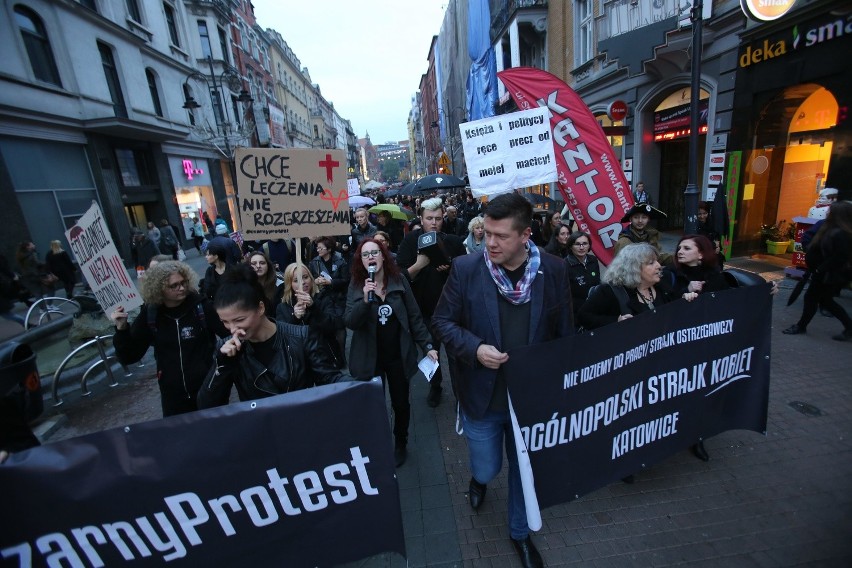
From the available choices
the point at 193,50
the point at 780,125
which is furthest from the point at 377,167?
the point at 780,125

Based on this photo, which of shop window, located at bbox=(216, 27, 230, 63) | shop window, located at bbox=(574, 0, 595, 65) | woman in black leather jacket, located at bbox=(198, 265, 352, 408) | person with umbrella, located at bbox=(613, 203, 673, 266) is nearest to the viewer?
woman in black leather jacket, located at bbox=(198, 265, 352, 408)

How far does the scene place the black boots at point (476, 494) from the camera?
294cm

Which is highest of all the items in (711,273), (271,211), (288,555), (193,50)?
(193,50)

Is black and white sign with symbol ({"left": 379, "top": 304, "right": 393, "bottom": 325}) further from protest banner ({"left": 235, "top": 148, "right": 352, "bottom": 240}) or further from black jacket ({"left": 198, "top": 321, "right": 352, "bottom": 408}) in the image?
black jacket ({"left": 198, "top": 321, "right": 352, "bottom": 408})

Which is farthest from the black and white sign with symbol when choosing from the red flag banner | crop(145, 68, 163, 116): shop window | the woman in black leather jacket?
crop(145, 68, 163, 116): shop window

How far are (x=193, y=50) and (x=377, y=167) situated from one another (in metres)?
180

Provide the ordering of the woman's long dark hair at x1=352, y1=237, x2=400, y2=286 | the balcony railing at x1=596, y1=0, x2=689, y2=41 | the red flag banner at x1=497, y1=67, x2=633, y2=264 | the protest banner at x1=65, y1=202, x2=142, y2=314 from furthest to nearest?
1. the balcony railing at x1=596, y1=0, x2=689, y2=41
2. the red flag banner at x1=497, y1=67, x2=633, y2=264
3. the woman's long dark hair at x1=352, y1=237, x2=400, y2=286
4. the protest banner at x1=65, y1=202, x2=142, y2=314

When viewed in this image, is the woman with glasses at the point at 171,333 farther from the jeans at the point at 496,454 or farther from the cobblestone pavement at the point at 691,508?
the jeans at the point at 496,454

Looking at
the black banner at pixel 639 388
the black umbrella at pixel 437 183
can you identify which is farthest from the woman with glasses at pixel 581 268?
the black umbrella at pixel 437 183

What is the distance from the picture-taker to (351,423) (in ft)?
6.32

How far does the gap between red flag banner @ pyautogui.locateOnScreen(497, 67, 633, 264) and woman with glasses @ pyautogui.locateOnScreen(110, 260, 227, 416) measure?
3.60 metres

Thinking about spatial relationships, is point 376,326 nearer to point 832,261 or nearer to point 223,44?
point 832,261

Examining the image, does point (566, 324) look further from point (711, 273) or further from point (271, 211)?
point (271, 211)

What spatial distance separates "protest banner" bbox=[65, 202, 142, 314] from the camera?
3311 mm
